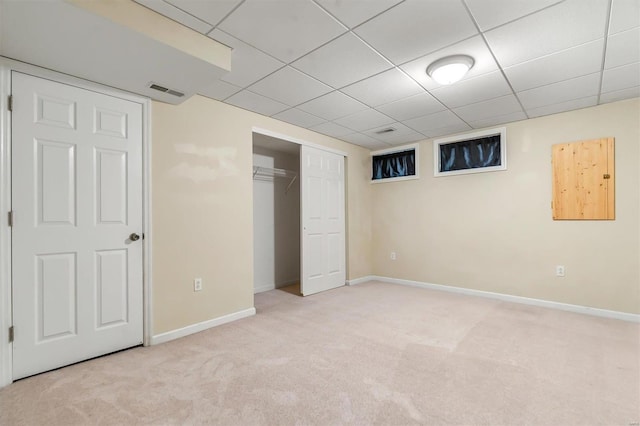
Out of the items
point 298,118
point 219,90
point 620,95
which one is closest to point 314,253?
point 298,118

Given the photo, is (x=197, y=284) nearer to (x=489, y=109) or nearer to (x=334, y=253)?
(x=334, y=253)

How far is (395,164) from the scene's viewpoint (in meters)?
5.21

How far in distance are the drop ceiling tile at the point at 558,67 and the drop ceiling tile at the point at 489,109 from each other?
0.37 meters

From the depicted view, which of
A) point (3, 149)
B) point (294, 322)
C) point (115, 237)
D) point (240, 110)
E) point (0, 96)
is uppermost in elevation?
point (240, 110)

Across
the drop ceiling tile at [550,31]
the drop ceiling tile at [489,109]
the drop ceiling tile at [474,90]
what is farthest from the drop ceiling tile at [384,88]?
the drop ceiling tile at [489,109]

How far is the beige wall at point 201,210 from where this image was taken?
2.78 metres

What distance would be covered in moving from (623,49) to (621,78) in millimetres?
662

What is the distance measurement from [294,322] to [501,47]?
10.3ft

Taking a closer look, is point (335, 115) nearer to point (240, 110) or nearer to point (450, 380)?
point (240, 110)

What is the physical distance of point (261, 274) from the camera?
15.9ft

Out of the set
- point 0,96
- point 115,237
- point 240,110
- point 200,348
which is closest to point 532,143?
point 240,110

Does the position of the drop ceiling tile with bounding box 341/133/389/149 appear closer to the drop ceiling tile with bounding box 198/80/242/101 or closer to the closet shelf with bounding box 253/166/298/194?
the closet shelf with bounding box 253/166/298/194

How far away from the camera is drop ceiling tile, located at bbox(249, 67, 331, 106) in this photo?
2.69 meters

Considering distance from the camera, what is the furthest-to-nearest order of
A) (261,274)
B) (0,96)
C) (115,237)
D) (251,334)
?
(261,274) → (251,334) → (115,237) → (0,96)
